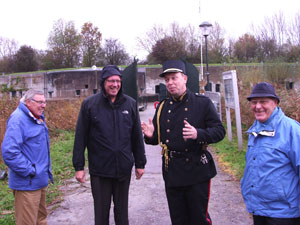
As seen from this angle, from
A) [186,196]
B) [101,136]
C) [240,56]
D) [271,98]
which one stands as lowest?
[186,196]

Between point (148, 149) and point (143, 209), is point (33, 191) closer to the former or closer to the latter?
point (143, 209)

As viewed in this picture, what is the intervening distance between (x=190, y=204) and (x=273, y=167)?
37.9 inches

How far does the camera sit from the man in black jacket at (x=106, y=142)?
3.25 m

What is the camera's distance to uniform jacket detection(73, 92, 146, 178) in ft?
10.6

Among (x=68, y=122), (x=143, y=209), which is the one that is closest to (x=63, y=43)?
(x=68, y=122)

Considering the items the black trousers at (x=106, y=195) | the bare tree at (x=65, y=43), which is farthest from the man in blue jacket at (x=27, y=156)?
the bare tree at (x=65, y=43)

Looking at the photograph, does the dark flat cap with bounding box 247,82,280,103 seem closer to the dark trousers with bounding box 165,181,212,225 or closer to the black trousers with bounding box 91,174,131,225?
the dark trousers with bounding box 165,181,212,225

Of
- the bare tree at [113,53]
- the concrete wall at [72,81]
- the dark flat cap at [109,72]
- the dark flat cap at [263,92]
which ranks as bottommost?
the dark flat cap at [263,92]

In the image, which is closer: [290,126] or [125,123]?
[290,126]

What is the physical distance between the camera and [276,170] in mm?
2439

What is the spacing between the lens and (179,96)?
A: 10.4ft

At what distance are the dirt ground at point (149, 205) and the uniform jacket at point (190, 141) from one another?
4.75 feet

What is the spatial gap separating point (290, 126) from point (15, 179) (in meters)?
2.71

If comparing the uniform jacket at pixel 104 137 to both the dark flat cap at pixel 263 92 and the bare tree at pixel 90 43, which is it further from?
the bare tree at pixel 90 43
